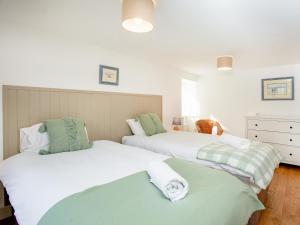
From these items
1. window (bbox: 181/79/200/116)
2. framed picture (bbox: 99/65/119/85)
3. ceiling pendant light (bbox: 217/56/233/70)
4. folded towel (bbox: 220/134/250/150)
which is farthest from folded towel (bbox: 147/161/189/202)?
window (bbox: 181/79/200/116)

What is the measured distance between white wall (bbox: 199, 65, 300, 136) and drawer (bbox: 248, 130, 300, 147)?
1.80 ft

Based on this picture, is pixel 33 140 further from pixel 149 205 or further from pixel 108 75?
pixel 149 205

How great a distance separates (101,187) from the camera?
116 centimetres

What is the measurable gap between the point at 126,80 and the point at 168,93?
1.23 meters

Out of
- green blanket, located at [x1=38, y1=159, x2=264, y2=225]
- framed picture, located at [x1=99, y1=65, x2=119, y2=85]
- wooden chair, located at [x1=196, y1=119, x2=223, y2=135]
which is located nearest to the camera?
green blanket, located at [x1=38, y1=159, x2=264, y2=225]

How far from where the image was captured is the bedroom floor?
2.00 metres

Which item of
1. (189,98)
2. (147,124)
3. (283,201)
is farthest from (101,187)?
(189,98)

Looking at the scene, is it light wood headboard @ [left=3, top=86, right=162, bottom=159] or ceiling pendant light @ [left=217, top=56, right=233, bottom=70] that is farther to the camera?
ceiling pendant light @ [left=217, top=56, right=233, bottom=70]

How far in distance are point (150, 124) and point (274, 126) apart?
8.25ft

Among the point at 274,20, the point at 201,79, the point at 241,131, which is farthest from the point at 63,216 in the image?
the point at 201,79

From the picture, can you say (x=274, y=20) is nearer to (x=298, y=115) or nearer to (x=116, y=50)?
(x=116, y=50)

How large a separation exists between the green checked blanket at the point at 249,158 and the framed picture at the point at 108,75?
5.69 ft

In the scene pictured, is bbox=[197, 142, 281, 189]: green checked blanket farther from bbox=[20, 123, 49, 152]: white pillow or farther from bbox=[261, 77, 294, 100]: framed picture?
bbox=[261, 77, 294, 100]: framed picture

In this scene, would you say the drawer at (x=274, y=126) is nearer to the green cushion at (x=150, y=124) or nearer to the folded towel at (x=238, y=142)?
the folded towel at (x=238, y=142)
